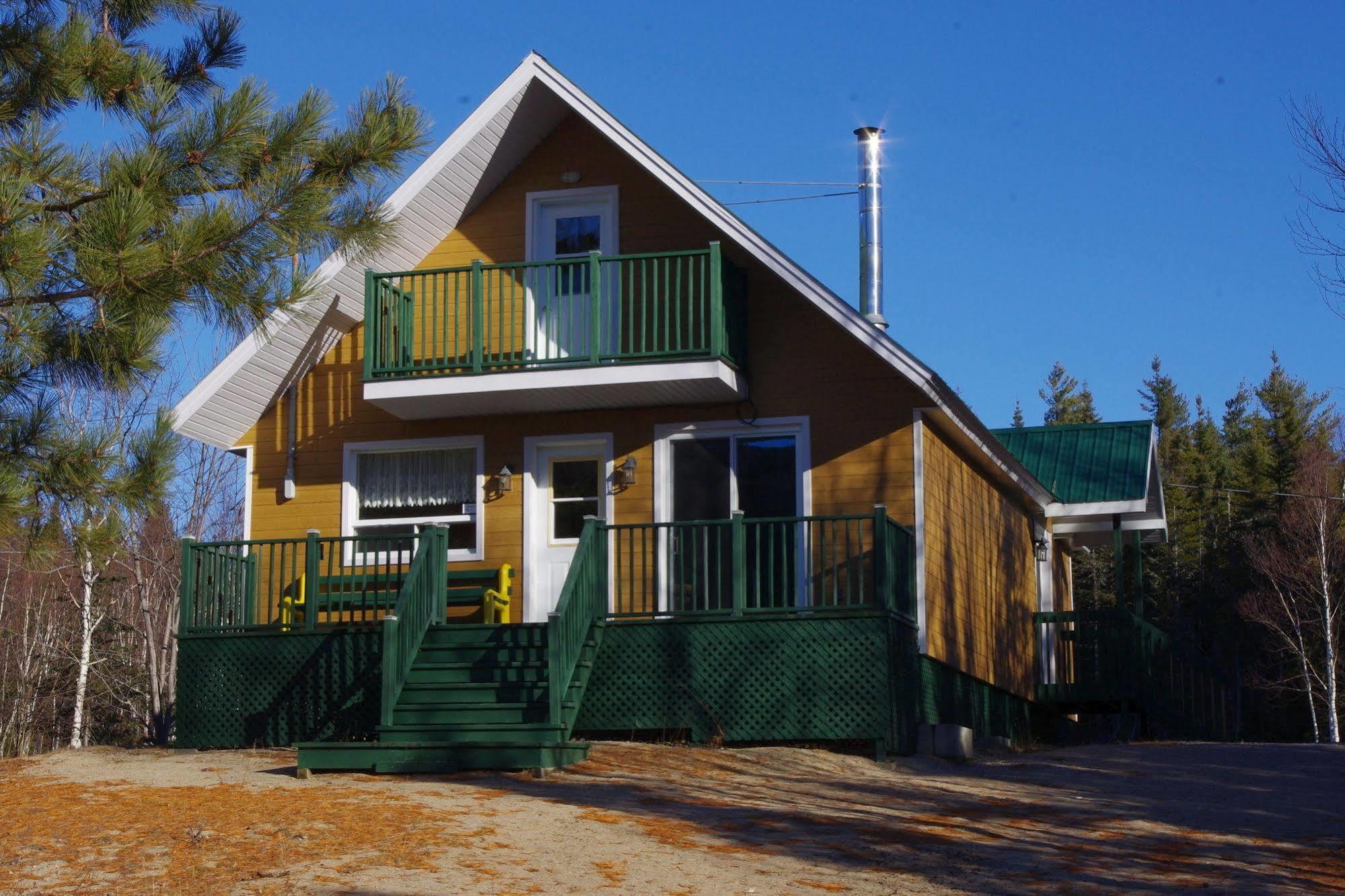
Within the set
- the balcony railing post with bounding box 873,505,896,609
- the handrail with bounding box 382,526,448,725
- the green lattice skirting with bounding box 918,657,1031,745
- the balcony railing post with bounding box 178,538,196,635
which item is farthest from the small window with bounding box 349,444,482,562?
the green lattice skirting with bounding box 918,657,1031,745

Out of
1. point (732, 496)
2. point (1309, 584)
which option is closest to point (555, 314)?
point (732, 496)

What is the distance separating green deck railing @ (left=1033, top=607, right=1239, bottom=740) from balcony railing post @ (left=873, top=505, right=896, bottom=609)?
6.02 meters

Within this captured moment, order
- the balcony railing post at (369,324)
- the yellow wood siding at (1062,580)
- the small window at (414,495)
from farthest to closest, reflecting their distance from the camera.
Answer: the yellow wood siding at (1062,580) → the small window at (414,495) → the balcony railing post at (369,324)

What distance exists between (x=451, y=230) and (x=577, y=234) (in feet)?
4.70

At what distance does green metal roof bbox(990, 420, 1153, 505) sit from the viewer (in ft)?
71.5

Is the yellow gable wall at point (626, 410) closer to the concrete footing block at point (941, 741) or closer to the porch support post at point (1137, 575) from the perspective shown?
the concrete footing block at point (941, 741)

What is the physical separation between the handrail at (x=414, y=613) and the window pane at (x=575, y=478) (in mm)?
1953

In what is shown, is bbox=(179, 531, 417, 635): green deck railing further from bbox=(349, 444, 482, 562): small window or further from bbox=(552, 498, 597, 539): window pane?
bbox=(552, 498, 597, 539): window pane

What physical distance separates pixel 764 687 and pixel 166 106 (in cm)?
735

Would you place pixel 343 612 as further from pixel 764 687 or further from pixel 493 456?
pixel 764 687

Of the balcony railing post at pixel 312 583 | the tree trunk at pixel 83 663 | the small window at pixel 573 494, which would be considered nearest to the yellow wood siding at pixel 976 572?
the small window at pixel 573 494

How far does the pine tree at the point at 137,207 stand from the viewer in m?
9.09

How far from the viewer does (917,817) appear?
1052 centimetres

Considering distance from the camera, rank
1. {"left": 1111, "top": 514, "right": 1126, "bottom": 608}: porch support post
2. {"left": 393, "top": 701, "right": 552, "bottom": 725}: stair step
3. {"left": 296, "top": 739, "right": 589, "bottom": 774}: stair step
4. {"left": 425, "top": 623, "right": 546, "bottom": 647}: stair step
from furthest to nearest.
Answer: {"left": 1111, "top": 514, "right": 1126, "bottom": 608}: porch support post < {"left": 425, "top": 623, "right": 546, "bottom": 647}: stair step < {"left": 393, "top": 701, "right": 552, "bottom": 725}: stair step < {"left": 296, "top": 739, "right": 589, "bottom": 774}: stair step
